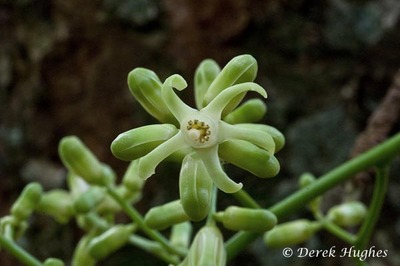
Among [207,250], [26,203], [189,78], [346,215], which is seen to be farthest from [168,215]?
[189,78]

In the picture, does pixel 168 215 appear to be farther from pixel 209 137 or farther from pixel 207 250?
pixel 209 137

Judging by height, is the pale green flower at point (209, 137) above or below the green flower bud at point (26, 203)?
above

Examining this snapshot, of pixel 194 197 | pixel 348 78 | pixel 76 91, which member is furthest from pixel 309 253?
pixel 194 197

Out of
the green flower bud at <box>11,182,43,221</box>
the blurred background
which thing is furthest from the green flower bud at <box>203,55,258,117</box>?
the blurred background

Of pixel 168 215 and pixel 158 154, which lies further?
pixel 168 215

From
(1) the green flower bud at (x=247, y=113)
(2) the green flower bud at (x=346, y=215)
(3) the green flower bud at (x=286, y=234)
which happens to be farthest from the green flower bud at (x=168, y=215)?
(2) the green flower bud at (x=346, y=215)

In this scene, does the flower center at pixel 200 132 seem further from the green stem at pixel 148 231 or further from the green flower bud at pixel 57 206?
the green flower bud at pixel 57 206

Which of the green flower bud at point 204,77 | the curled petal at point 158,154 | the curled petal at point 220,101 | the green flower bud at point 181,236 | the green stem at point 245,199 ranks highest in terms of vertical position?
the curled petal at point 220,101
